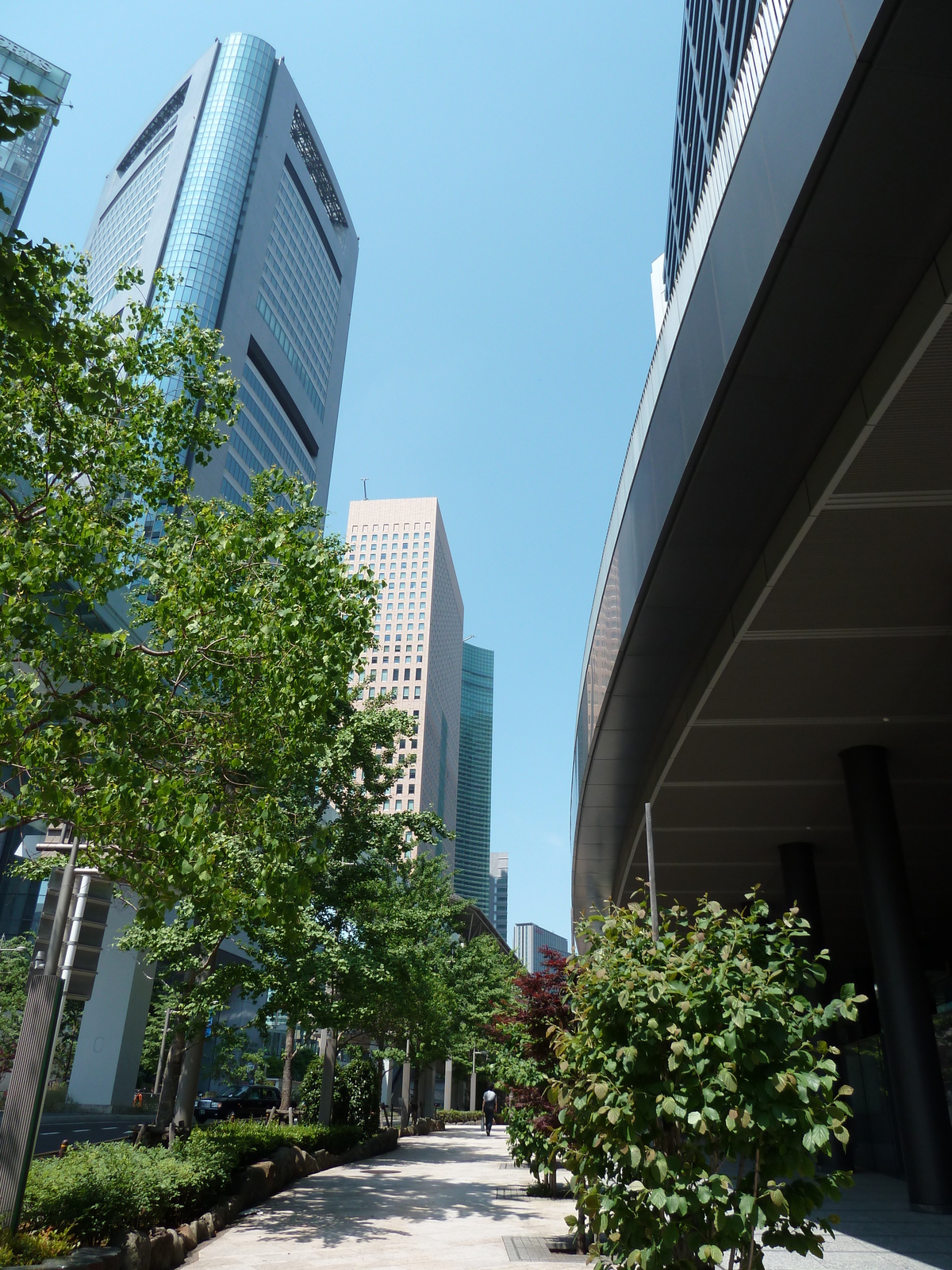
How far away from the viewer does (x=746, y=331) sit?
694 centimetres

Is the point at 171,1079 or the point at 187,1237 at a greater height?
the point at 171,1079

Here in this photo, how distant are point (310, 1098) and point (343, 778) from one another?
13977 millimetres

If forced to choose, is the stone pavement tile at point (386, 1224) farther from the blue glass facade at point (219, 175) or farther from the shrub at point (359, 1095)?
the blue glass facade at point (219, 175)

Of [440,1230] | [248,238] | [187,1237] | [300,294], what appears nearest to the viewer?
[187,1237]

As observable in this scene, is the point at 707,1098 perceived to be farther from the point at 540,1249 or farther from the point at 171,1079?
the point at 171,1079

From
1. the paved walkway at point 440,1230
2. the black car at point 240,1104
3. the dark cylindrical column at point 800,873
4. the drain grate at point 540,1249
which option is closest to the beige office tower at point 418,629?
the black car at point 240,1104

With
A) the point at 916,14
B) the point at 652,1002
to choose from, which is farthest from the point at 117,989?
→ the point at 916,14

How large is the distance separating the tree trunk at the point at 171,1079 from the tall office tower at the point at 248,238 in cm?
6979

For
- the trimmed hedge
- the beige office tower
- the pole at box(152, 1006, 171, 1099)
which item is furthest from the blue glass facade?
the trimmed hedge

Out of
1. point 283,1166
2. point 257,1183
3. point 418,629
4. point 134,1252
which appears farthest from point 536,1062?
point 418,629

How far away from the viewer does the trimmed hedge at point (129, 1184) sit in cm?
770

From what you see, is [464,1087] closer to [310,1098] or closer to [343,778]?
[310,1098]

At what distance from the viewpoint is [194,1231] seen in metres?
9.92

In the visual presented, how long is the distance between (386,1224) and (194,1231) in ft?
10.3
